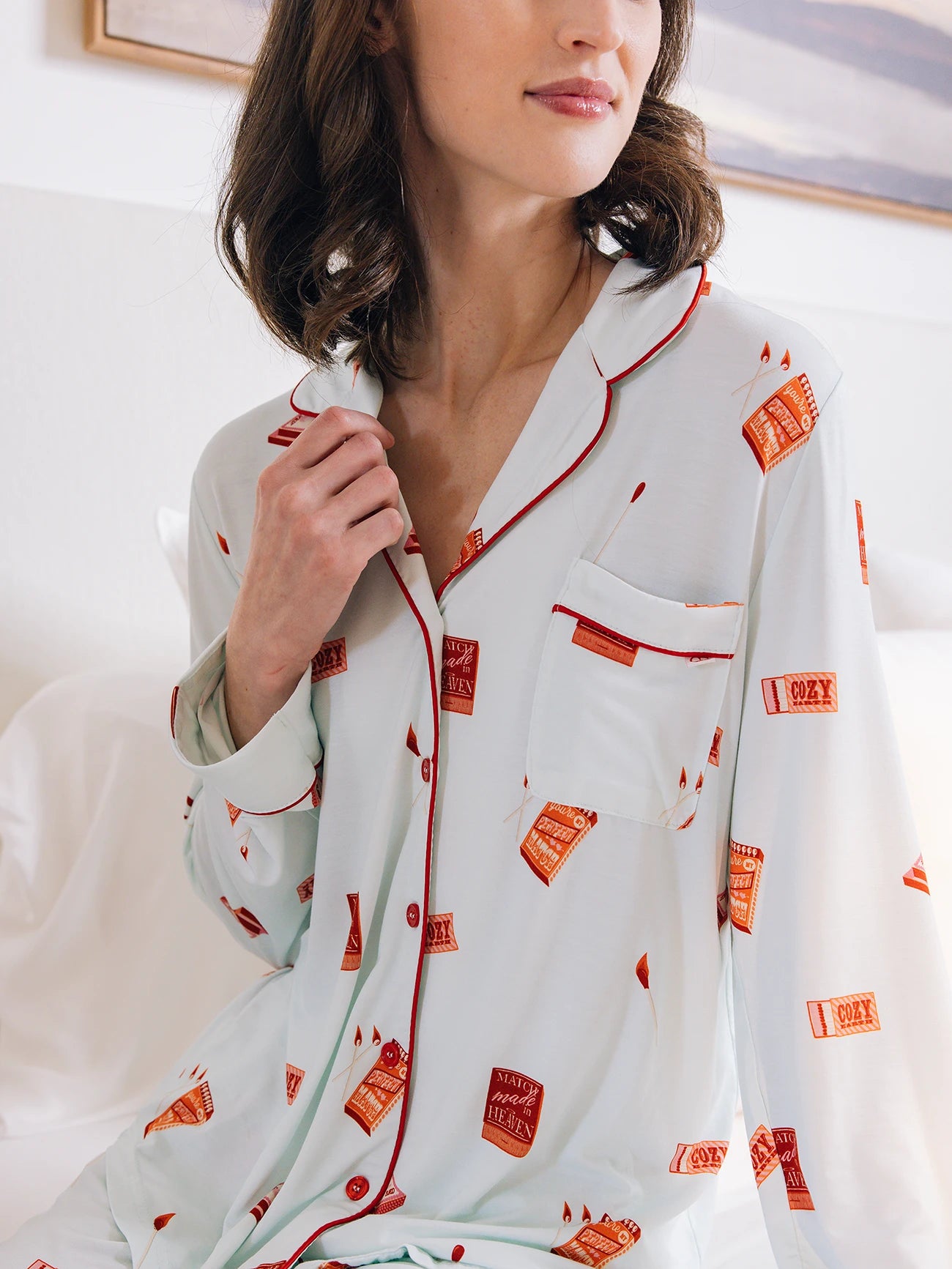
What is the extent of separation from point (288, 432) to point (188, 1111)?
0.59m

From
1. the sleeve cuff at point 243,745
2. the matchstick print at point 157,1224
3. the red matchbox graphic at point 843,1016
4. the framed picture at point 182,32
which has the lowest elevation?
the matchstick print at point 157,1224

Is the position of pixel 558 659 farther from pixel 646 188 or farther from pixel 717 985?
pixel 646 188

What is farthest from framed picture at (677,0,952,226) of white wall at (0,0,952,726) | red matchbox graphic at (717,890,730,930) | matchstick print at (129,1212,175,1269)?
matchstick print at (129,1212,175,1269)

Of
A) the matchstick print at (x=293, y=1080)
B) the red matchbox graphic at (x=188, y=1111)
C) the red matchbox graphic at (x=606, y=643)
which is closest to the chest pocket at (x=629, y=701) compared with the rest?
the red matchbox graphic at (x=606, y=643)

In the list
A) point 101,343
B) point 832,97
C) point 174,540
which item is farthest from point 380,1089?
point 832,97

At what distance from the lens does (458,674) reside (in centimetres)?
86

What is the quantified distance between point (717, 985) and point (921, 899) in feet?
0.52

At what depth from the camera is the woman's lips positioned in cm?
80

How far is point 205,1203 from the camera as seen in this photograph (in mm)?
946

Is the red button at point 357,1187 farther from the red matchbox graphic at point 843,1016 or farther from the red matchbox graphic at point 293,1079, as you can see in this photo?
the red matchbox graphic at point 843,1016

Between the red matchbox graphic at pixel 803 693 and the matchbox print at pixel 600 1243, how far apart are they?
0.35m

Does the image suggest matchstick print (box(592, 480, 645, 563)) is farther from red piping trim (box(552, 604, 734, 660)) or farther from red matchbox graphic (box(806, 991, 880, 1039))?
red matchbox graphic (box(806, 991, 880, 1039))

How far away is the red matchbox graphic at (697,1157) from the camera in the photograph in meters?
0.80

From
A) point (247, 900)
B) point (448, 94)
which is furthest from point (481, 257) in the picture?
point (247, 900)
